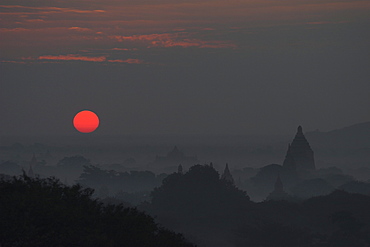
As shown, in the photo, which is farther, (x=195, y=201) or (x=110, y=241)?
(x=195, y=201)

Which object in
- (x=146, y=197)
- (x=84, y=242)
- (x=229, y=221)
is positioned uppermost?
(x=146, y=197)

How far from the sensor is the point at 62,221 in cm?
4212

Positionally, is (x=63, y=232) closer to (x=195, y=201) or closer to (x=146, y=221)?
(x=146, y=221)

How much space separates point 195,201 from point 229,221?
13.1 meters

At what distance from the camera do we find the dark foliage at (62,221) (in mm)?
40938

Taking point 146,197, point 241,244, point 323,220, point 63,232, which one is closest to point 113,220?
point 63,232

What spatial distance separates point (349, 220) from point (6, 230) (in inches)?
2880

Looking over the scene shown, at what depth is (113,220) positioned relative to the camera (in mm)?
46406

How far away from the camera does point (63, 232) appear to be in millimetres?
41719

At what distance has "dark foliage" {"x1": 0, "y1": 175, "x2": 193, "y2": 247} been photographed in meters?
40.9

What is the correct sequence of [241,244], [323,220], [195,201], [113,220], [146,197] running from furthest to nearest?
1. [146,197]
2. [195,201]
3. [323,220]
4. [241,244]
5. [113,220]

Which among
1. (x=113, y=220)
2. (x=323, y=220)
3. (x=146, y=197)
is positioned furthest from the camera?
(x=146, y=197)

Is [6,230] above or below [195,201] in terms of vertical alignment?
below

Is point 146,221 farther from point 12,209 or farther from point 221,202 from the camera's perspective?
point 221,202
